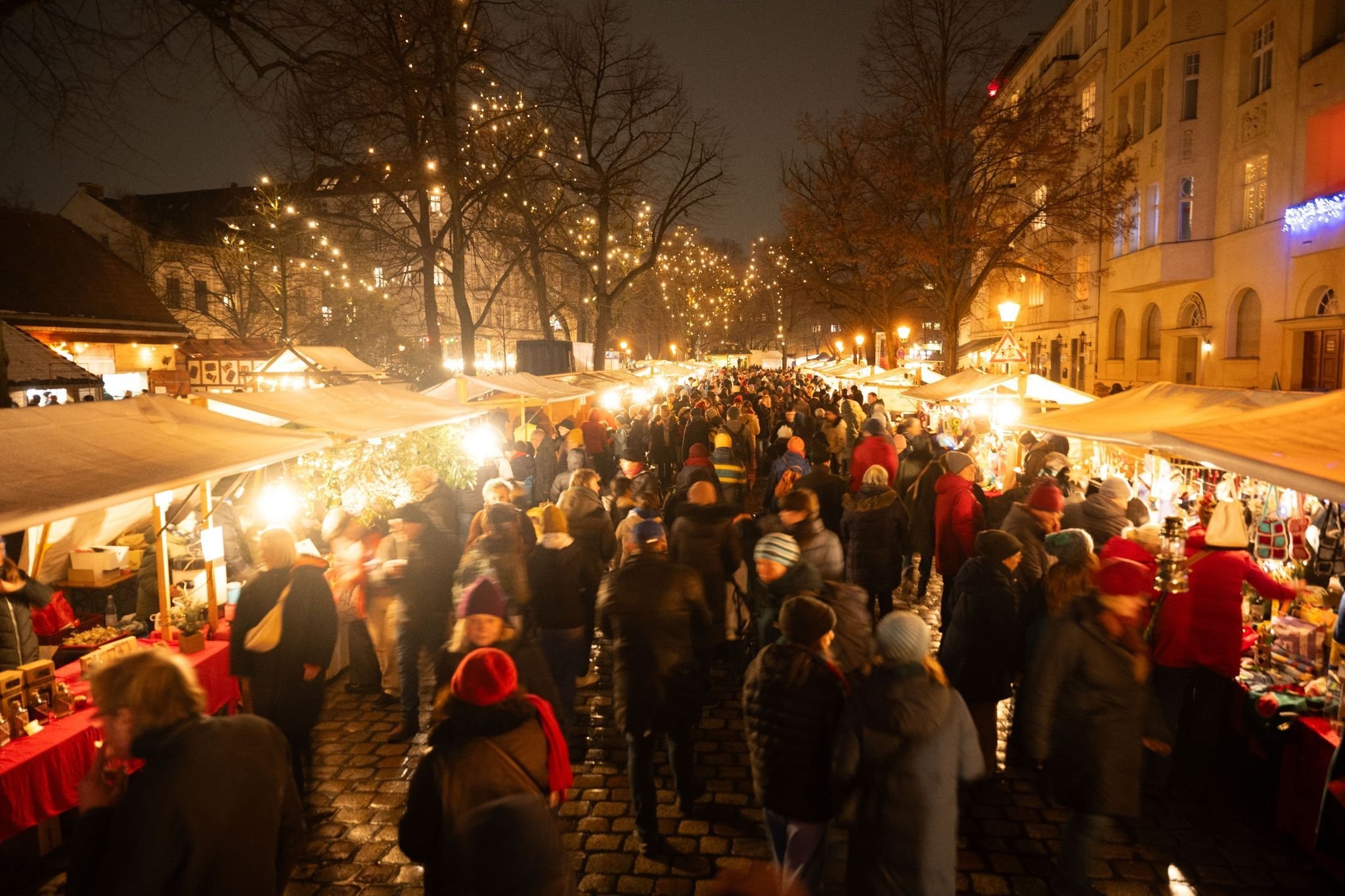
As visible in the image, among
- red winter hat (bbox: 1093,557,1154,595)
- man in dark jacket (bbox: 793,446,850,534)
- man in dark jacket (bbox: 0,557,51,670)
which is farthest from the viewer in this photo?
man in dark jacket (bbox: 793,446,850,534)

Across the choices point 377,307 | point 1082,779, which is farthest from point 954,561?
point 377,307

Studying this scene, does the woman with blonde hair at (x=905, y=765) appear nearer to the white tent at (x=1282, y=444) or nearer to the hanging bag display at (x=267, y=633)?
the white tent at (x=1282, y=444)

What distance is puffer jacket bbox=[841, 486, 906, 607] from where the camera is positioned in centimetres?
698

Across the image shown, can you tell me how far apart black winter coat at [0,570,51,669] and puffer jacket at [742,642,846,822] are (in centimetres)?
475

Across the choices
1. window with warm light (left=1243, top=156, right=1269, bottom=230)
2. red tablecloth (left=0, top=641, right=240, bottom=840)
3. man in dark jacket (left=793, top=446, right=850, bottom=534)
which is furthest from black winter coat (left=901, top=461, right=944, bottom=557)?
window with warm light (left=1243, top=156, right=1269, bottom=230)

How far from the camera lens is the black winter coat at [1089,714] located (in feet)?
12.0

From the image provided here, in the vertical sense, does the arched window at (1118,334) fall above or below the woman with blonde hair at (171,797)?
above

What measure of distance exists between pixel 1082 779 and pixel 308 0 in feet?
27.9

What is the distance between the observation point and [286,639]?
4688 millimetres

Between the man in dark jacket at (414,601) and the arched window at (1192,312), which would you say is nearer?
the man in dark jacket at (414,601)

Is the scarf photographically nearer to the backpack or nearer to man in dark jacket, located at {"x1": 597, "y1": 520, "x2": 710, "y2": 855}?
man in dark jacket, located at {"x1": 597, "y1": 520, "x2": 710, "y2": 855}

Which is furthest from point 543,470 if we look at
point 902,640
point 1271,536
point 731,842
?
point 902,640

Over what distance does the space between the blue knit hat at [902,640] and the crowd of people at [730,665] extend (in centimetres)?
1

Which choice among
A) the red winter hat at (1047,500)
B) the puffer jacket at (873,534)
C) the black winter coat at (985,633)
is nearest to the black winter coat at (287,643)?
the black winter coat at (985,633)
